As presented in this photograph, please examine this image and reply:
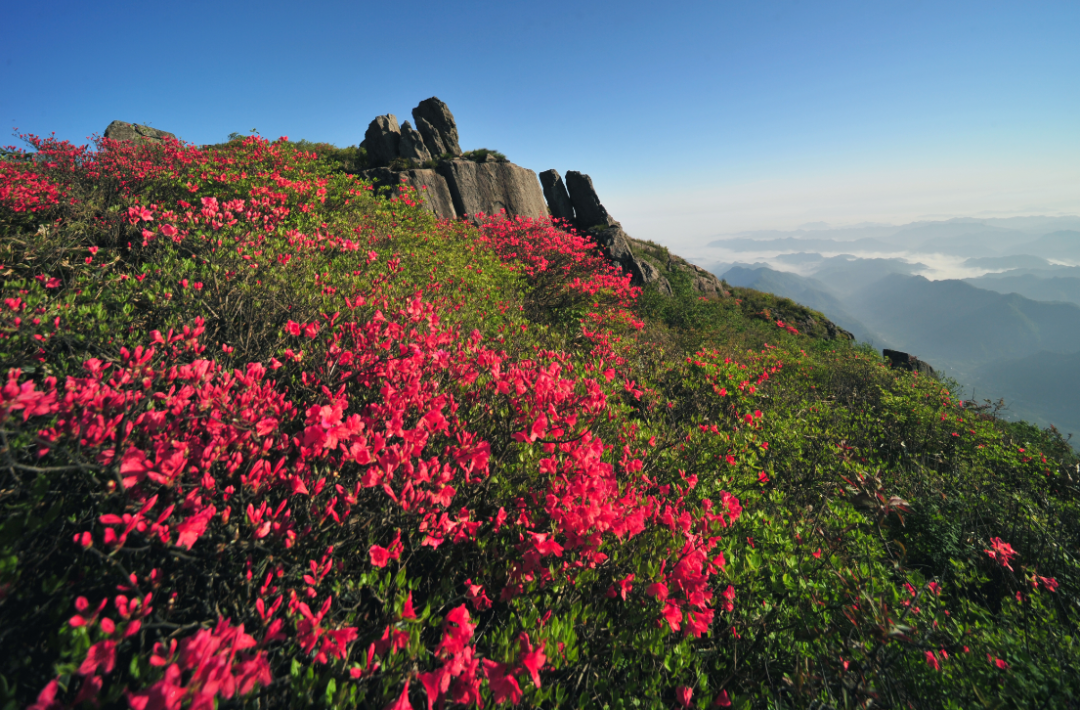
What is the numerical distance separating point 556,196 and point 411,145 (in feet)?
33.0

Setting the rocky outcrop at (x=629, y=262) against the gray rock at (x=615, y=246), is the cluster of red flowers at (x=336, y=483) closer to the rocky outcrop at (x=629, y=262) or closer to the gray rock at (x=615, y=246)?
the rocky outcrop at (x=629, y=262)

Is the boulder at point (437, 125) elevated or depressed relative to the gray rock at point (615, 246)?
elevated

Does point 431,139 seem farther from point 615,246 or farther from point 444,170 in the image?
point 615,246

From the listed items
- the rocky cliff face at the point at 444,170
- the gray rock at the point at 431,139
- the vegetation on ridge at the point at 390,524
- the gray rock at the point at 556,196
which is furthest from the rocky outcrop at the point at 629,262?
the vegetation on ridge at the point at 390,524

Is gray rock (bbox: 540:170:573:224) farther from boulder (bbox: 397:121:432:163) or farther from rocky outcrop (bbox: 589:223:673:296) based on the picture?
boulder (bbox: 397:121:432:163)

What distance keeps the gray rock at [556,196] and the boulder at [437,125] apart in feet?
21.0

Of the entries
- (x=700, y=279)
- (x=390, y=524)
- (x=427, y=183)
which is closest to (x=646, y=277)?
(x=700, y=279)

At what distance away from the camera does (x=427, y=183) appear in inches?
744

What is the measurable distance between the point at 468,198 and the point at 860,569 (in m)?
21.2

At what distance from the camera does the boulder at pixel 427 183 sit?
18.0 m

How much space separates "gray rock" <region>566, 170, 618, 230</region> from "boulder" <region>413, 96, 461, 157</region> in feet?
26.9

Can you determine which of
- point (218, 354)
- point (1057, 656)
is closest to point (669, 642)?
point (1057, 656)

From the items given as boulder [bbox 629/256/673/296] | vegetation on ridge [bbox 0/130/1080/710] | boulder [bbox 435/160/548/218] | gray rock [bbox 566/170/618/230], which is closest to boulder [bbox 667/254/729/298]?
boulder [bbox 629/256/673/296]

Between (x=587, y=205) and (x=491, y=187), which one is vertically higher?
(x=491, y=187)
